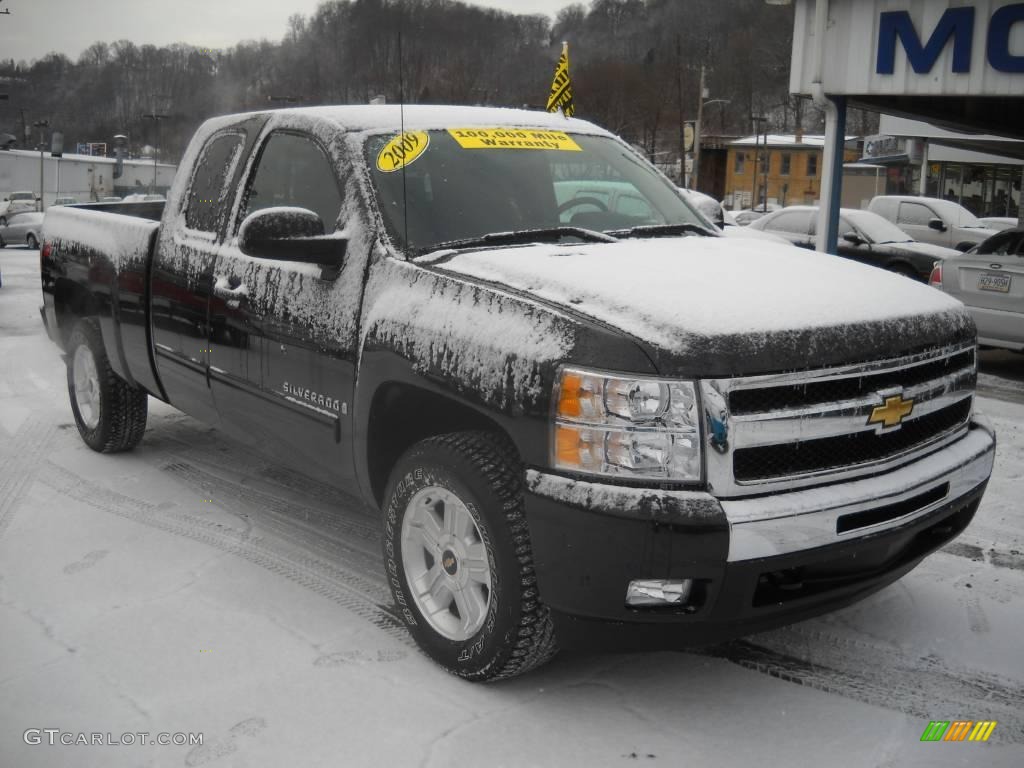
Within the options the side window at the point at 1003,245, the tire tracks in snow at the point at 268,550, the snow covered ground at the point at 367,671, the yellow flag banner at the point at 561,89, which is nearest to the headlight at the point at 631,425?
the snow covered ground at the point at 367,671

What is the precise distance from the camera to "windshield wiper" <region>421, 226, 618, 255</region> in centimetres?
367

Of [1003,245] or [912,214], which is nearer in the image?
[1003,245]

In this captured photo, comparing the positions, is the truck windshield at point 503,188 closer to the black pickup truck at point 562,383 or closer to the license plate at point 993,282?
the black pickup truck at point 562,383

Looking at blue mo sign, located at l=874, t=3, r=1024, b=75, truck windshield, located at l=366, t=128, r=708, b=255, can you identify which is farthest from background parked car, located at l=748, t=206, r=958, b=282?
truck windshield, located at l=366, t=128, r=708, b=255

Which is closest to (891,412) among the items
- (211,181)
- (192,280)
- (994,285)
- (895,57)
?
(192,280)

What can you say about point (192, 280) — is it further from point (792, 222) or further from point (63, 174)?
point (63, 174)

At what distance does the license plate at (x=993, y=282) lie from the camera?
365 inches

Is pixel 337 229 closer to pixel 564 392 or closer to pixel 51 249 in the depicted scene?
pixel 564 392

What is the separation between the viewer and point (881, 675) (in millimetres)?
3393

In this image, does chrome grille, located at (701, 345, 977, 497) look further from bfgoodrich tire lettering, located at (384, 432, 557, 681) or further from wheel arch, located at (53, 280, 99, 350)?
wheel arch, located at (53, 280, 99, 350)

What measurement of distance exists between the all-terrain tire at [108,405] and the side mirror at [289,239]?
2394mm

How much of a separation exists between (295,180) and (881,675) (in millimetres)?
2940

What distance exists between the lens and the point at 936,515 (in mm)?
3189

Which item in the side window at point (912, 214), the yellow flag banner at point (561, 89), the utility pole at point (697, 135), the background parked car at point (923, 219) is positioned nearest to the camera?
the yellow flag banner at point (561, 89)
